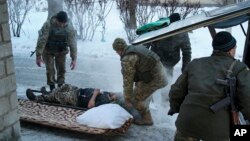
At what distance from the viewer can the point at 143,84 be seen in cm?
561

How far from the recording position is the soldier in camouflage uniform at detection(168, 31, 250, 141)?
10.7 feet

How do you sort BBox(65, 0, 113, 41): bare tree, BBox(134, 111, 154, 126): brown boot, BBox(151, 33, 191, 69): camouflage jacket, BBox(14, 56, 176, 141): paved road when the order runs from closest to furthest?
BBox(14, 56, 176, 141): paved road < BBox(134, 111, 154, 126): brown boot < BBox(151, 33, 191, 69): camouflage jacket < BBox(65, 0, 113, 41): bare tree

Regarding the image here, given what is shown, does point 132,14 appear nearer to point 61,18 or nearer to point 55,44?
point 55,44

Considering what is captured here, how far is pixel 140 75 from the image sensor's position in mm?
5520

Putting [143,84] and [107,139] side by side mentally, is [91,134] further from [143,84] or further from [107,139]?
[143,84]

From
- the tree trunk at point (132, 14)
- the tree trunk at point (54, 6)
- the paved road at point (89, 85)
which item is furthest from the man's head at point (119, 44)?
the tree trunk at point (54, 6)

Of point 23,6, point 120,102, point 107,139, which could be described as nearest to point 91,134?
point 107,139

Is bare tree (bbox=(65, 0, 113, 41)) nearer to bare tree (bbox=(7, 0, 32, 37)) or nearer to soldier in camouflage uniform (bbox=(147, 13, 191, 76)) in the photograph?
bare tree (bbox=(7, 0, 32, 37))

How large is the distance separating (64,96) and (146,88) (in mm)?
1369

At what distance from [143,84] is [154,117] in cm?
77

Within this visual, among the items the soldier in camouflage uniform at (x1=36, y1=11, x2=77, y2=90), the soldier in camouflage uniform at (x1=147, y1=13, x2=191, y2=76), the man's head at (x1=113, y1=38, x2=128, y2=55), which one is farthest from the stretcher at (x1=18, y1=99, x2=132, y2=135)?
the soldier in camouflage uniform at (x1=147, y1=13, x2=191, y2=76)

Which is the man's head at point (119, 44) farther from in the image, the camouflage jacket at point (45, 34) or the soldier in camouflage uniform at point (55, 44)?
the camouflage jacket at point (45, 34)

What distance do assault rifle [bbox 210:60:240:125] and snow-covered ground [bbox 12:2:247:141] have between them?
212 cm

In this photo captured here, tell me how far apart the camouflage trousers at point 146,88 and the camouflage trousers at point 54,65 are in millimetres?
2236
